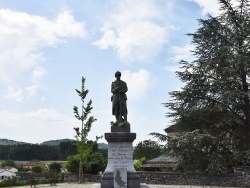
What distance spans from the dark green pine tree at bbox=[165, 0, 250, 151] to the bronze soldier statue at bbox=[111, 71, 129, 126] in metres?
9.51

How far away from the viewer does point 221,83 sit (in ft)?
74.4

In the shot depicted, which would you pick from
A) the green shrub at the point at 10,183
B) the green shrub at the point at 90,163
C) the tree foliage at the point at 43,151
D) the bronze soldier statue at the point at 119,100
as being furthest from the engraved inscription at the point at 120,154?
the tree foliage at the point at 43,151

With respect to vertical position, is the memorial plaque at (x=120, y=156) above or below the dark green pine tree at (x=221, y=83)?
below

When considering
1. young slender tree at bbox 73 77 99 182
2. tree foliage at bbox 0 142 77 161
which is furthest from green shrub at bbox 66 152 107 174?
tree foliage at bbox 0 142 77 161

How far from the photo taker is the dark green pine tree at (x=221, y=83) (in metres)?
22.6

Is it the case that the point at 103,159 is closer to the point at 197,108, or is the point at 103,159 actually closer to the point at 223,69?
the point at 197,108

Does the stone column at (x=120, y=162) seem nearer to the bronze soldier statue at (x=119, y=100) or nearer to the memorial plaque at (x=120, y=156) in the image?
the memorial plaque at (x=120, y=156)

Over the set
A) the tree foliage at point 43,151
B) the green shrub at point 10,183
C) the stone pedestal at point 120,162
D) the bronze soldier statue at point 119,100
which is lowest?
the green shrub at point 10,183

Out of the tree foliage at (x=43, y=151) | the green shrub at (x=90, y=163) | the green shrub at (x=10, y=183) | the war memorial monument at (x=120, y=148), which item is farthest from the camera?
the tree foliage at (x=43, y=151)

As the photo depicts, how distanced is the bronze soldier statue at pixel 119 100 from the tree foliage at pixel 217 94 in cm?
852

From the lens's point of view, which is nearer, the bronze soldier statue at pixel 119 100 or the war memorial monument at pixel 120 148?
the war memorial monument at pixel 120 148

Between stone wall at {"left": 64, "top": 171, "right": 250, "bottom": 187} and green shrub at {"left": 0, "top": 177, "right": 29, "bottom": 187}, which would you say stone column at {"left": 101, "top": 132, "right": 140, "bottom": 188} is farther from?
green shrub at {"left": 0, "top": 177, "right": 29, "bottom": 187}

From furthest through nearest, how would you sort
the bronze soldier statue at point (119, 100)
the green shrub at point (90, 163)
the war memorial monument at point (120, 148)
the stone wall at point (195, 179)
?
the green shrub at point (90, 163) → the stone wall at point (195, 179) → the bronze soldier statue at point (119, 100) → the war memorial monument at point (120, 148)

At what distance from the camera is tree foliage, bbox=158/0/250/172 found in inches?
870
